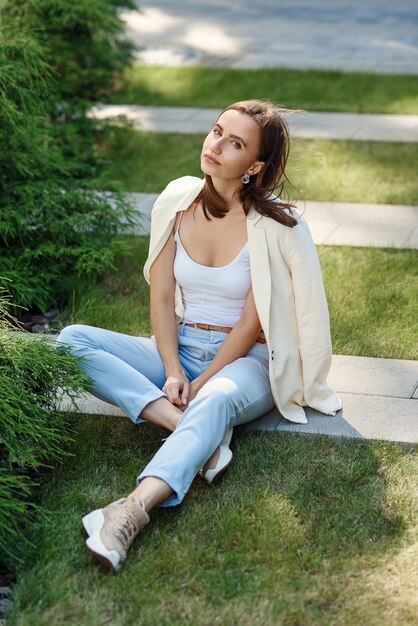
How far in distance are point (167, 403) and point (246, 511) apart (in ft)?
1.73

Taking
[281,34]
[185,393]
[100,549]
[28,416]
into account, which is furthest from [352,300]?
[281,34]

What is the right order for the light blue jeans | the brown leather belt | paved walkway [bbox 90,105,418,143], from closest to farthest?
the light blue jeans, the brown leather belt, paved walkway [bbox 90,105,418,143]

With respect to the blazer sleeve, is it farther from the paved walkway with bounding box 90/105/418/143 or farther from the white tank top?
the paved walkway with bounding box 90/105/418/143

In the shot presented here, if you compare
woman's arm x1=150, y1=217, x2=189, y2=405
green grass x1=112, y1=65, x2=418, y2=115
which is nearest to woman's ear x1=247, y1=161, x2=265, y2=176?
woman's arm x1=150, y1=217, x2=189, y2=405

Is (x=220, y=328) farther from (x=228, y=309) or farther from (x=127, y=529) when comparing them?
(x=127, y=529)

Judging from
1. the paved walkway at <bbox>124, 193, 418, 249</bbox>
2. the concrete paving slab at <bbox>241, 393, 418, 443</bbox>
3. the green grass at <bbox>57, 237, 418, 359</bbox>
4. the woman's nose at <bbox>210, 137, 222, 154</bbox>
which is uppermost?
the woman's nose at <bbox>210, 137, 222, 154</bbox>

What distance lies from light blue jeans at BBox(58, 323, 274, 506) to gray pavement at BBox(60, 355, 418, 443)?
0.50ft

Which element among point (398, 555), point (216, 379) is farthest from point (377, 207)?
point (398, 555)

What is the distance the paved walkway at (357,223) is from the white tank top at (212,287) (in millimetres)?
1754

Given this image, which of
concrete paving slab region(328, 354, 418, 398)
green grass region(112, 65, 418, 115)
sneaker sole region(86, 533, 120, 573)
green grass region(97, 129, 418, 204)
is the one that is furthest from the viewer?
green grass region(112, 65, 418, 115)

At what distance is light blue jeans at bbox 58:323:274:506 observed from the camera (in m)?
3.32

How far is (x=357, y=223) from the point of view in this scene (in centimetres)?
616

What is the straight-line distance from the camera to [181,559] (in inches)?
123

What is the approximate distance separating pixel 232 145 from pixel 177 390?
899 mm
